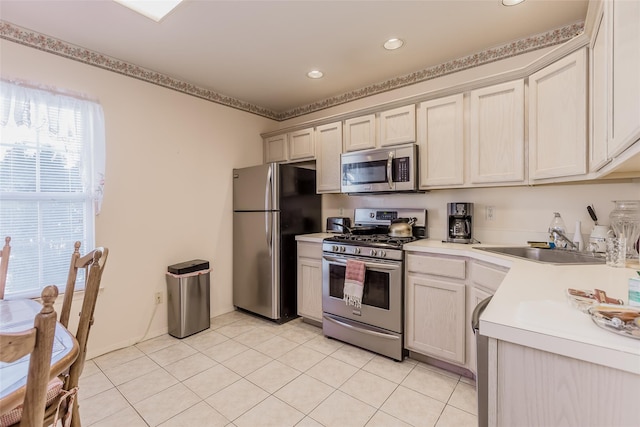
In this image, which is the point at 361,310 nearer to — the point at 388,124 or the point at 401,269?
the point at 401,269

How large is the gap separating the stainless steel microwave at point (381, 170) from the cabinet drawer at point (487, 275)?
859mm

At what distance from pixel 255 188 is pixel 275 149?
0.76 metres

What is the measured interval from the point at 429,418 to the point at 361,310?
0.92 metres

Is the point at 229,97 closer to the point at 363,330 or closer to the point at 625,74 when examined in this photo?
the point at 363,330

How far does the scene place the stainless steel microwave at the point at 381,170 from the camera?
8.33ft

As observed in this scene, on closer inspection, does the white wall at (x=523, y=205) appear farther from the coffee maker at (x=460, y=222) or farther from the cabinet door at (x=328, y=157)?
the cabinet door at (x=328, y=157)

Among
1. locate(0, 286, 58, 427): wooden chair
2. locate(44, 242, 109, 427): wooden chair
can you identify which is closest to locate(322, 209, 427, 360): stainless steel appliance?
locate(44, 242, 109, 427): wooden chair

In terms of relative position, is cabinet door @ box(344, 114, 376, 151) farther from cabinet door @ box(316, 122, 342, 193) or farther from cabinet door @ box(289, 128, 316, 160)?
cabinet door @ box(289, 128, 316, 160)

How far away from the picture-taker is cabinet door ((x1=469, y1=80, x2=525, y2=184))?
2.06 meters

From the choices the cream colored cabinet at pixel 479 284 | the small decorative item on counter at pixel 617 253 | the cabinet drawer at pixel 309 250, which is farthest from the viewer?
the cabinet drawer at pixel 309 250

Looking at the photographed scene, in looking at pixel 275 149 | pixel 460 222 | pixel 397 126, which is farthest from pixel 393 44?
pixel 275 149

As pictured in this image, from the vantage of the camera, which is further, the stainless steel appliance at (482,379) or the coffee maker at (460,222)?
the coffee maker at (460,222)

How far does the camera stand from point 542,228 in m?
2.23

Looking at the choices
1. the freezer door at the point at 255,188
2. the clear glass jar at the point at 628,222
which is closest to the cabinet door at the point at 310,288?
the freezer door at the point at 255,188
